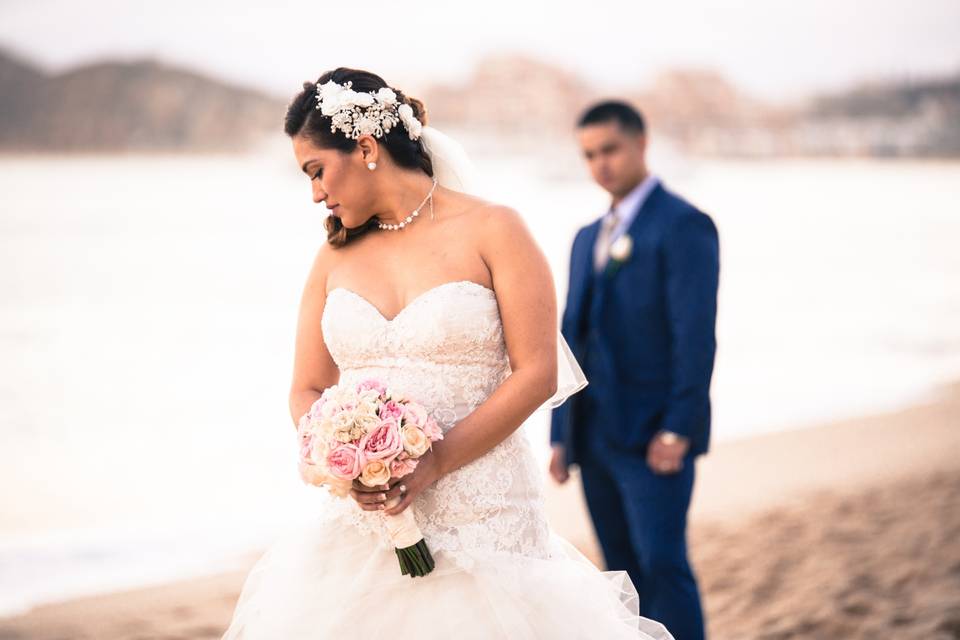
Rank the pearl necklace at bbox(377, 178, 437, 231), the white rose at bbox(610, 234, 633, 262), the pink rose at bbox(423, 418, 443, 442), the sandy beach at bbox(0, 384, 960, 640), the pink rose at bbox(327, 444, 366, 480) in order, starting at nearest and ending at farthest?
the pink rose at bbox(327, 444, 366, 480) → the pink rose at bbox(423, 418, 443, 442) → the pearl necklace at bbox(377, 178, 437, 231) → the white rose at bbox(610, 234, 633, 262) → the sandy beach at bbox(0, 384, 960, 640)

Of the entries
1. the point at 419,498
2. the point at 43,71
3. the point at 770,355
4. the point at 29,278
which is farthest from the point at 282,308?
the point at 419,498

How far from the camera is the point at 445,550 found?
2.08 m

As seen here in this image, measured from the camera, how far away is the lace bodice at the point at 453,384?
2.13 meters

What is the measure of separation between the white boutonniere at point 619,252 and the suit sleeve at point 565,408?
211 millimetres

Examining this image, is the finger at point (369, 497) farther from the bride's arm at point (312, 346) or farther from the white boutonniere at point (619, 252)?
the white boutonniere at point (619, 252)

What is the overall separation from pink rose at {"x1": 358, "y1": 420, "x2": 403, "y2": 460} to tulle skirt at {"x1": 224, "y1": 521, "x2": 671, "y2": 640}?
36 centimetres

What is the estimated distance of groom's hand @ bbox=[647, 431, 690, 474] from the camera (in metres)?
3.05

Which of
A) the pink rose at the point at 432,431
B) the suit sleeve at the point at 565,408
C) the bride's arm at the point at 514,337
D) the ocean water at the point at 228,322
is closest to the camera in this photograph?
the pink rose at the point at 432,431

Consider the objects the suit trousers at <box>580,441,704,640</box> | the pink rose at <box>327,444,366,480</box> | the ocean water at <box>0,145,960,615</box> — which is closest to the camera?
the pink rose at <box>327,444,366,480</box>

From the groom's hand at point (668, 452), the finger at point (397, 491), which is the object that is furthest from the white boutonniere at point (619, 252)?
the finger at point (397, 491)

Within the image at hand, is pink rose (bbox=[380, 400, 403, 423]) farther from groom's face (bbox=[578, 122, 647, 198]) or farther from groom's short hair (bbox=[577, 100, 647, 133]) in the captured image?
groom's short hair (bbox=[577, 100, 647, 133])

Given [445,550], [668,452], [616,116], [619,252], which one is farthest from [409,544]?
[616,116]

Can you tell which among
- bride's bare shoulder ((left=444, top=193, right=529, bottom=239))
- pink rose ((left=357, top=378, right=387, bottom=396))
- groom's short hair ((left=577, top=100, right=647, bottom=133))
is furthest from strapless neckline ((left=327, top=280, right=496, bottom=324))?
groom's short hair ((left=577, top=100, right=647, bottom=133))

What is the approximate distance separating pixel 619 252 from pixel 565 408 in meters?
0.59
